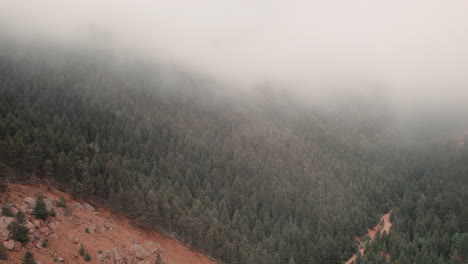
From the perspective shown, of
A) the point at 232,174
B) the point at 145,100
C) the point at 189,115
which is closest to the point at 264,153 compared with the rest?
the point at 232,174

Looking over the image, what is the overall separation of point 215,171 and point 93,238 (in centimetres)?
5819

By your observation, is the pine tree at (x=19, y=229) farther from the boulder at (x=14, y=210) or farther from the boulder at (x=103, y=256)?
the boulder at (x=103, y=256)

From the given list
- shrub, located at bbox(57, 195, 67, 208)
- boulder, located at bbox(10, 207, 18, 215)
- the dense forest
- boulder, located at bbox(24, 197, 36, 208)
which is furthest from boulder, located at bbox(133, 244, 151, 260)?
boulder, located at bbox(10, 207, 18, 215)

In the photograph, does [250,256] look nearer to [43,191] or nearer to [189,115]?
[43,191]

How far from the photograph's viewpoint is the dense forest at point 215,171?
80812mm

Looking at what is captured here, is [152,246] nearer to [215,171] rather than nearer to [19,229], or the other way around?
[19,229]

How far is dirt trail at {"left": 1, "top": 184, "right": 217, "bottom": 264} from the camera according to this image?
53.5 metres

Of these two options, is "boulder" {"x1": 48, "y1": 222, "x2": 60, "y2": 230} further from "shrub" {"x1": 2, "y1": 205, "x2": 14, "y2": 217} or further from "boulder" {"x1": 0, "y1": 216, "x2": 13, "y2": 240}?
"boulder" {"x1": 0, "y1": 216, "x2": 13, "y2": 240}

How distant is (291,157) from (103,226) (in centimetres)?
10147

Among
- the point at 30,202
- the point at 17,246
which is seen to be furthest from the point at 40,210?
the point at 17,246

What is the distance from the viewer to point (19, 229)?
48.3 metres

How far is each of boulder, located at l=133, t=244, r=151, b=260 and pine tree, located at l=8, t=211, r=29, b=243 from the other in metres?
21.7

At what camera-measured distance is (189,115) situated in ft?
546

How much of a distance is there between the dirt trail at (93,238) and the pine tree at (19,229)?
5.07ft
